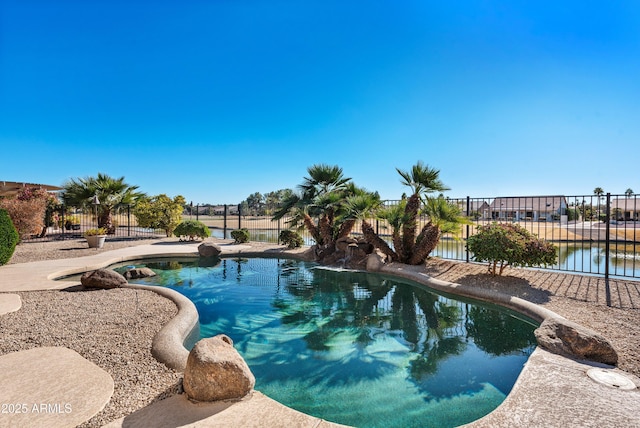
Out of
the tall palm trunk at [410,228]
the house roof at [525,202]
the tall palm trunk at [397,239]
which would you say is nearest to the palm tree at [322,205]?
the tall palm trunk at [397,239]

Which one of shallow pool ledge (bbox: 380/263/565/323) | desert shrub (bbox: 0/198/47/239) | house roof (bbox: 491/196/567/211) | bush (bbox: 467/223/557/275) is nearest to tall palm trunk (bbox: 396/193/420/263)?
shallow pool ledge (bbox: 380/263/565/323)

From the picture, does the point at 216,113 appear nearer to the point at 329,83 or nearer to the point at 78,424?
the point at 329,83

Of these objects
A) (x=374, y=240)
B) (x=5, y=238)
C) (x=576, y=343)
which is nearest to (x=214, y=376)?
(x=576, y=343)

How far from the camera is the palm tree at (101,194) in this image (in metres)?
15.4

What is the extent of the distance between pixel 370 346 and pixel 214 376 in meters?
2.42

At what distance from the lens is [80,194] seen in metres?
15.3

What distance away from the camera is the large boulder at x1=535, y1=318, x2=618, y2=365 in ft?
10.3

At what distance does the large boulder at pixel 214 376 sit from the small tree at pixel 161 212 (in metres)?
14.7

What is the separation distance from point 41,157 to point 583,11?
1018 inches

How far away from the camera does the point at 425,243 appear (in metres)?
8.26

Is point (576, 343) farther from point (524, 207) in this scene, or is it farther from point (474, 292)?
point (524, 207)

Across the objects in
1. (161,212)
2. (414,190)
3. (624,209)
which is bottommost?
(161,212)

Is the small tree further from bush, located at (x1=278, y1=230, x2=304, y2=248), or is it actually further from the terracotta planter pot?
bush, located at (x1=278, y1=230, x2=304, y2=248)

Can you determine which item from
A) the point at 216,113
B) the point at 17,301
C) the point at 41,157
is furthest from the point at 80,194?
the point at 17,301
